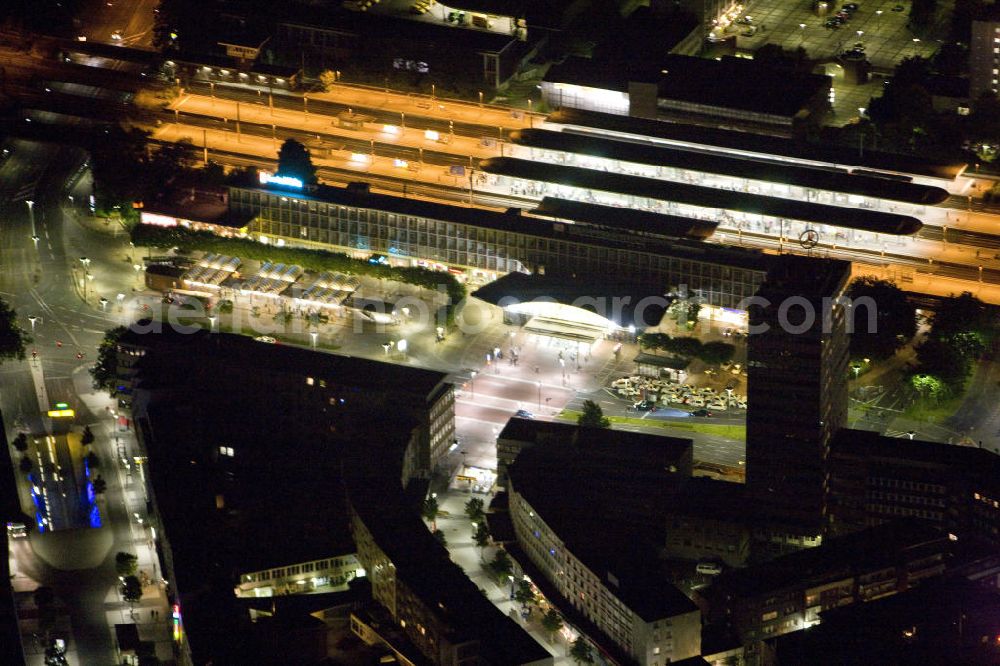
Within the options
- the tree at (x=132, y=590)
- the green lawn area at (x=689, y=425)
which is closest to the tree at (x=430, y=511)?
the green lawn area at (x=689, y=425)

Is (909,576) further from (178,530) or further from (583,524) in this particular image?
(178,530)

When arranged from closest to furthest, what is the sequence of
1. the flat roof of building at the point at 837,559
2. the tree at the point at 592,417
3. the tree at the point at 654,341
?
the flat roof of building at the point at 837,559
the tree at the point at 592,417
the tree at the point at 654,341

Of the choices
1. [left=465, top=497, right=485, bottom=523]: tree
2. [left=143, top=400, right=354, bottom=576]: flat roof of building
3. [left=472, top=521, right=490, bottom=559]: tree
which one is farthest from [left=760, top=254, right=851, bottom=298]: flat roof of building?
[left=143, top=400, right=354, bottom=576]: flat roof of building

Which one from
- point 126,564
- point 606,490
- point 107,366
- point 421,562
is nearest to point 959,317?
point 606,490

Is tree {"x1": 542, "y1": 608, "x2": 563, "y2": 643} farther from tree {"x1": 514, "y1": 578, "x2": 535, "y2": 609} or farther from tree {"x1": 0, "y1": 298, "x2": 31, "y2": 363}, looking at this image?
tree {"x1": 0, "y1": 298, "x2": 31, "y2": 363}

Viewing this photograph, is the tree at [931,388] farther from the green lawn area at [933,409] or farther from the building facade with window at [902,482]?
the building facade with window at [902,482]

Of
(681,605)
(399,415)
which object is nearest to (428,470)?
(399,415)
